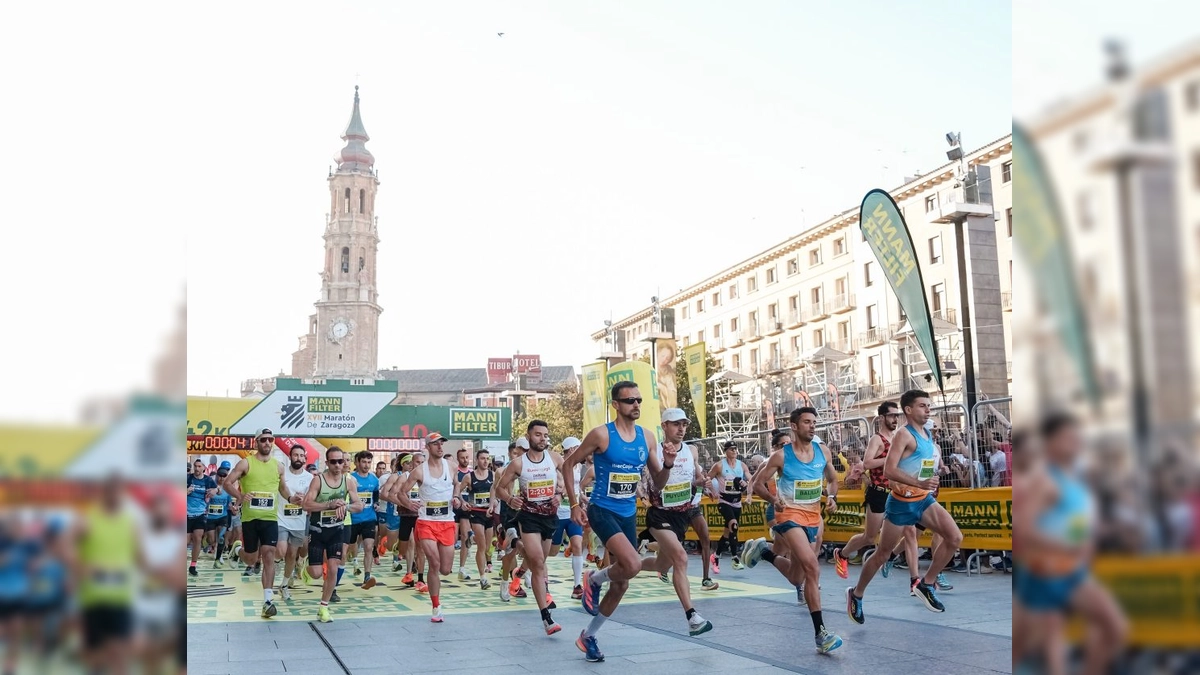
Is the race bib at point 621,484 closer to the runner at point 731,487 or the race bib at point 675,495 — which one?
the race bib at point 675,495

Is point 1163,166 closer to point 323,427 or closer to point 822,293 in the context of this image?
point 323,427

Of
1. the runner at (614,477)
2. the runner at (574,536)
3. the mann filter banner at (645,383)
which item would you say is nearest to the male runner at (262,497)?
the runner at (574,536)

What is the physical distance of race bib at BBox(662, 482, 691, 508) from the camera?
10.5 meters

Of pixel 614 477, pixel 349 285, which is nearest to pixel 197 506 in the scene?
pixel 614 477

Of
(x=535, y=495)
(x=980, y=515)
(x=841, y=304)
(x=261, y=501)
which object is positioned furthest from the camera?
(x=841, y=304)

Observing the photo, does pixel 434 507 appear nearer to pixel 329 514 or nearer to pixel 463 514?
pixel 329 514

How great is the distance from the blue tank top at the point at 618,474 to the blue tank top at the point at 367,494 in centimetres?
758

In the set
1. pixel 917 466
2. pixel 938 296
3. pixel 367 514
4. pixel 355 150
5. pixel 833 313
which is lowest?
pixel 367 514

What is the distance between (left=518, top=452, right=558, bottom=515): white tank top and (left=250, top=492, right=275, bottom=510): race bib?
10.9ft

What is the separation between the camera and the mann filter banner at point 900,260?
46.2 ft

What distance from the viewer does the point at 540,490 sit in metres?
11.6

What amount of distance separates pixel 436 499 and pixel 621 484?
409cm

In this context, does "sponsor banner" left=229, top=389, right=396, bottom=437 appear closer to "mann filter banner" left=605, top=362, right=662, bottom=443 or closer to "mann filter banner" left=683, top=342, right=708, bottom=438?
"mann filter banner" left=683, top=342, right=708, bottom=438

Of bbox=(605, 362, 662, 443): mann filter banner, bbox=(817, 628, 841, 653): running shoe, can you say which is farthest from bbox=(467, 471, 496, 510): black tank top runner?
bbox=(817, 628, 841, 653): running shoe
